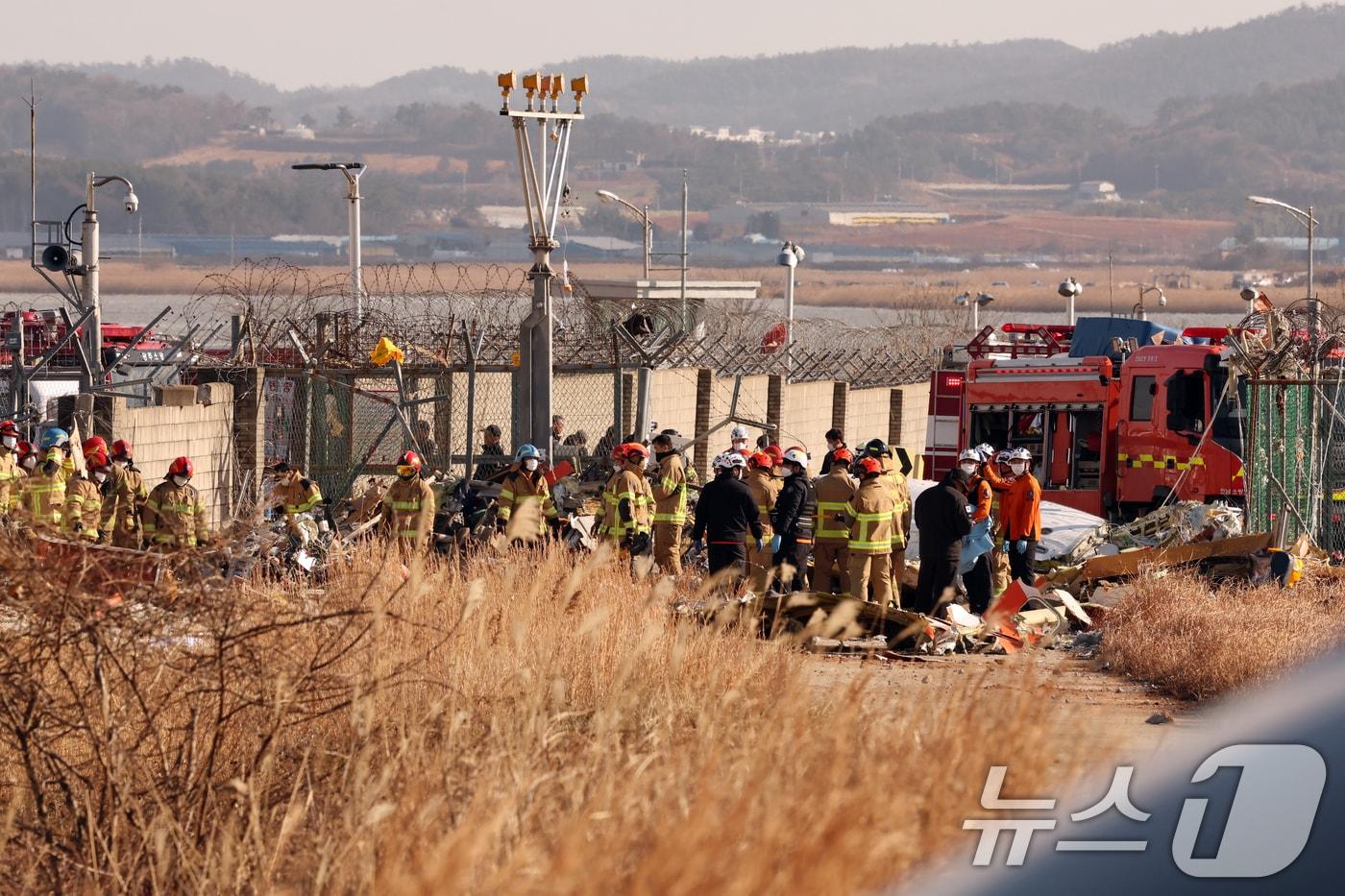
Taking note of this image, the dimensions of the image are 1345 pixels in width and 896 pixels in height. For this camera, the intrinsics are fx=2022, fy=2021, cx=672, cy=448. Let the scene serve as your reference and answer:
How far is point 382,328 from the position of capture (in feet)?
70.3

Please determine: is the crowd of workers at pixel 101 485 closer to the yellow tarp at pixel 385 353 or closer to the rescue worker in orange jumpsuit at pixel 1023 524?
the yellow tarp at pixel 385 353

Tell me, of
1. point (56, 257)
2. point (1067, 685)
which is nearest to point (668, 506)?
point (1067, 685)

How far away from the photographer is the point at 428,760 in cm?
684

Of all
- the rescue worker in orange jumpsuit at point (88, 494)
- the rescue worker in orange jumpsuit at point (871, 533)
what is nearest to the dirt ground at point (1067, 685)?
the rescue worker in orange jumpsuit at point (871, 533)

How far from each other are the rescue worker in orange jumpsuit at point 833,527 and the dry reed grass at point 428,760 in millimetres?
7073

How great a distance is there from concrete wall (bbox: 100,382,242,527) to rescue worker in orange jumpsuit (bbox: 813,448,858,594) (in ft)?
17.2

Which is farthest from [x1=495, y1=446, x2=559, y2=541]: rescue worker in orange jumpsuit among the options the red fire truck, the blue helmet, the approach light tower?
the red fire truck

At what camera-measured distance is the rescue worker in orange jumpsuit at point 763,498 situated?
53.7ft

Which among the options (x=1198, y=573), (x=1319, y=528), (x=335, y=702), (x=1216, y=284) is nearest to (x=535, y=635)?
(x=335, y=702)

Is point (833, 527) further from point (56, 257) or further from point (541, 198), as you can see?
point (56, 257)

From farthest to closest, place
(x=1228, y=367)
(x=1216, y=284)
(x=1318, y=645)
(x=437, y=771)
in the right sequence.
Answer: (x=1216, y=284) → (x=1228, y=367) → (x=1318, y=645) → (x=437, y=771)

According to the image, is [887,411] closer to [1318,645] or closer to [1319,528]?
[1319,528]

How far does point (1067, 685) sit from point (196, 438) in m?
9.18

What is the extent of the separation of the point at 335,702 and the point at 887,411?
23.0 metres
